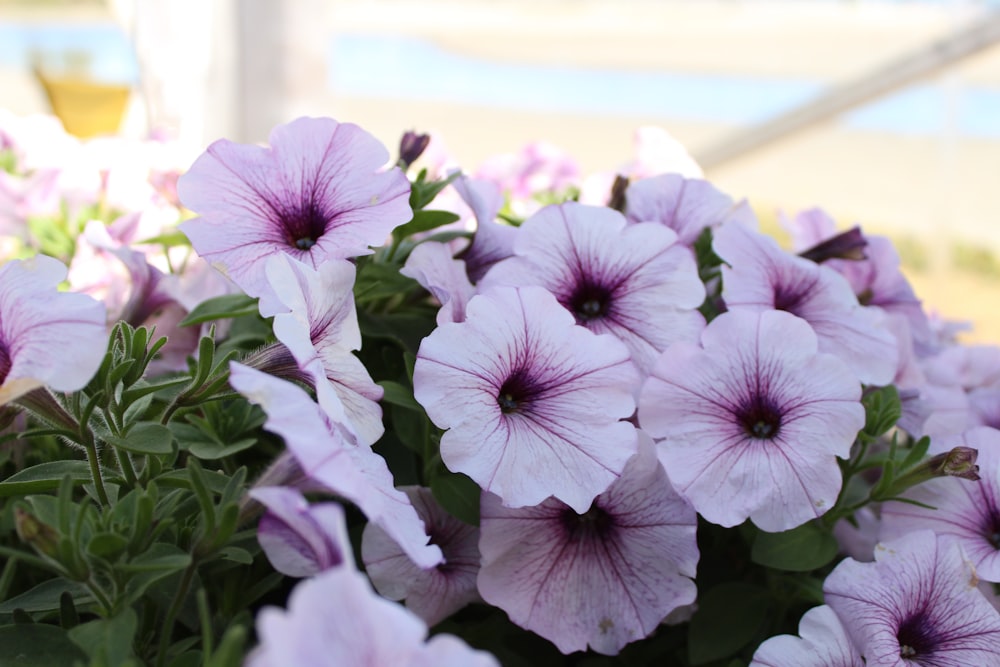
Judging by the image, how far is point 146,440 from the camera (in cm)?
44

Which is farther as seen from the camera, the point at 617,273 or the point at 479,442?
the point at 617,273

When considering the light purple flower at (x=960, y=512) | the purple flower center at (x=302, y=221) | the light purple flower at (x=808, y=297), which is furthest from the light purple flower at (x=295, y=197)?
the light purple flower at (x=960, y=512)

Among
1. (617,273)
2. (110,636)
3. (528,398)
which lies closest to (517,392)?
(528,398)

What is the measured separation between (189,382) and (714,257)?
0.36m

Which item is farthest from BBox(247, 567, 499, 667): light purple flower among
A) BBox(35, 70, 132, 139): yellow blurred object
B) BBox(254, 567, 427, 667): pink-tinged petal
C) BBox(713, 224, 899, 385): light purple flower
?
BBox(35, 70, 132, 139): yellow blurred object

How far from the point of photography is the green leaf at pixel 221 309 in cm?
55

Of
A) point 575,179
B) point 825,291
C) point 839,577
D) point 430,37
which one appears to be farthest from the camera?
point 430,37

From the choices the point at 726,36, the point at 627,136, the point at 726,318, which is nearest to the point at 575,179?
the point at 726,318

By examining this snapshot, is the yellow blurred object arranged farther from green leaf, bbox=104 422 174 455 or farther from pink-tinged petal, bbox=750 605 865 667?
pink-tinged petal, bbox=750 605 865 667

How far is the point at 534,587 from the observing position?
0.49 metres

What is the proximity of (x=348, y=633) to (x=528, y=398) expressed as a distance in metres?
0.22

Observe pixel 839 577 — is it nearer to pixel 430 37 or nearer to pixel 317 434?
pixel 317 434

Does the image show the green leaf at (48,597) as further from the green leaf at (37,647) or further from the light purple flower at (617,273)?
the light purple flower at (617,273)

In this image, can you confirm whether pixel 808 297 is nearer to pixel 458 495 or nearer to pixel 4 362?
pixel 458 495
